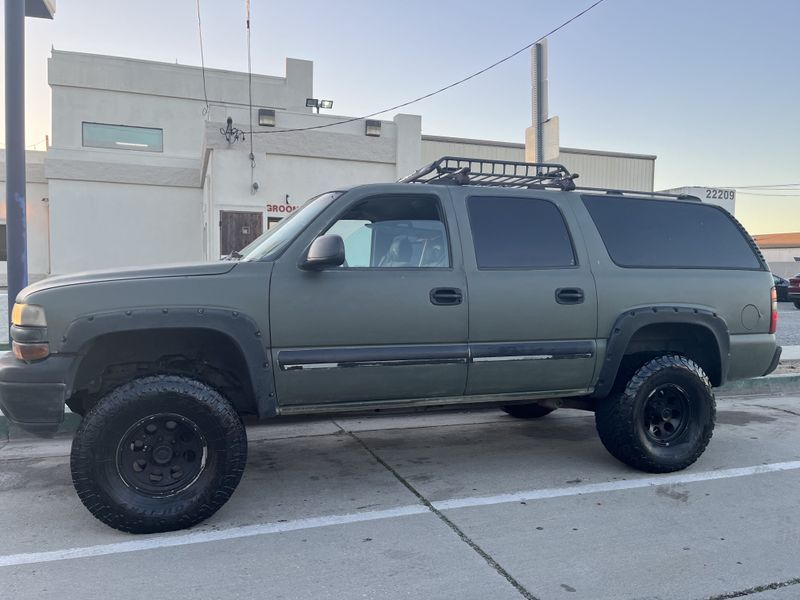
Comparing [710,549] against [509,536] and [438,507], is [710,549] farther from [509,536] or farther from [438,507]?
[438,507]

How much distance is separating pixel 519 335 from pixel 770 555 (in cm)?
183

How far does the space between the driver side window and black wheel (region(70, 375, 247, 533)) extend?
4.36ft

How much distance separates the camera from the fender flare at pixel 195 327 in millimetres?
3518

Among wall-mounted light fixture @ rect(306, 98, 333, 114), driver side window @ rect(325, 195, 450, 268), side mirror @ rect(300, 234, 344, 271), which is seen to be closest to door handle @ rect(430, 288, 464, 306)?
driver side window @ rect(325, 195, 450, 268)

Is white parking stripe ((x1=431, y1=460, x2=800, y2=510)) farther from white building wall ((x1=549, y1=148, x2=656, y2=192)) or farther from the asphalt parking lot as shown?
white building wall ((x1=549, y1=148, x2=656, y2=192))

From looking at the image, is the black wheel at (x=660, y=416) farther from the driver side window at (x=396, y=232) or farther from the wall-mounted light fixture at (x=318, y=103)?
the wall-mounted light fixture at (x=318, y=103)

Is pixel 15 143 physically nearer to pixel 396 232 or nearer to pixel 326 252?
pixel 396 232

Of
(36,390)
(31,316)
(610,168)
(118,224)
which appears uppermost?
(610,168)

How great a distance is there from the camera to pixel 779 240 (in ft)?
228

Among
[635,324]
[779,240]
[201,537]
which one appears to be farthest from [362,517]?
[779,240]

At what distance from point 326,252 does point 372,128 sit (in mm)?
13355

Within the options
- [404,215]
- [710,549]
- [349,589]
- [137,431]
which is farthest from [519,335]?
[137,431]

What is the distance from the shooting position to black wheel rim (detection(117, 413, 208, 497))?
3.64m

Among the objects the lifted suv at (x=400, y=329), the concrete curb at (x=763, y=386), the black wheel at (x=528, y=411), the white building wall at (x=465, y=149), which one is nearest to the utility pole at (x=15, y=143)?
the lifted suv at (x=400, y=329)
